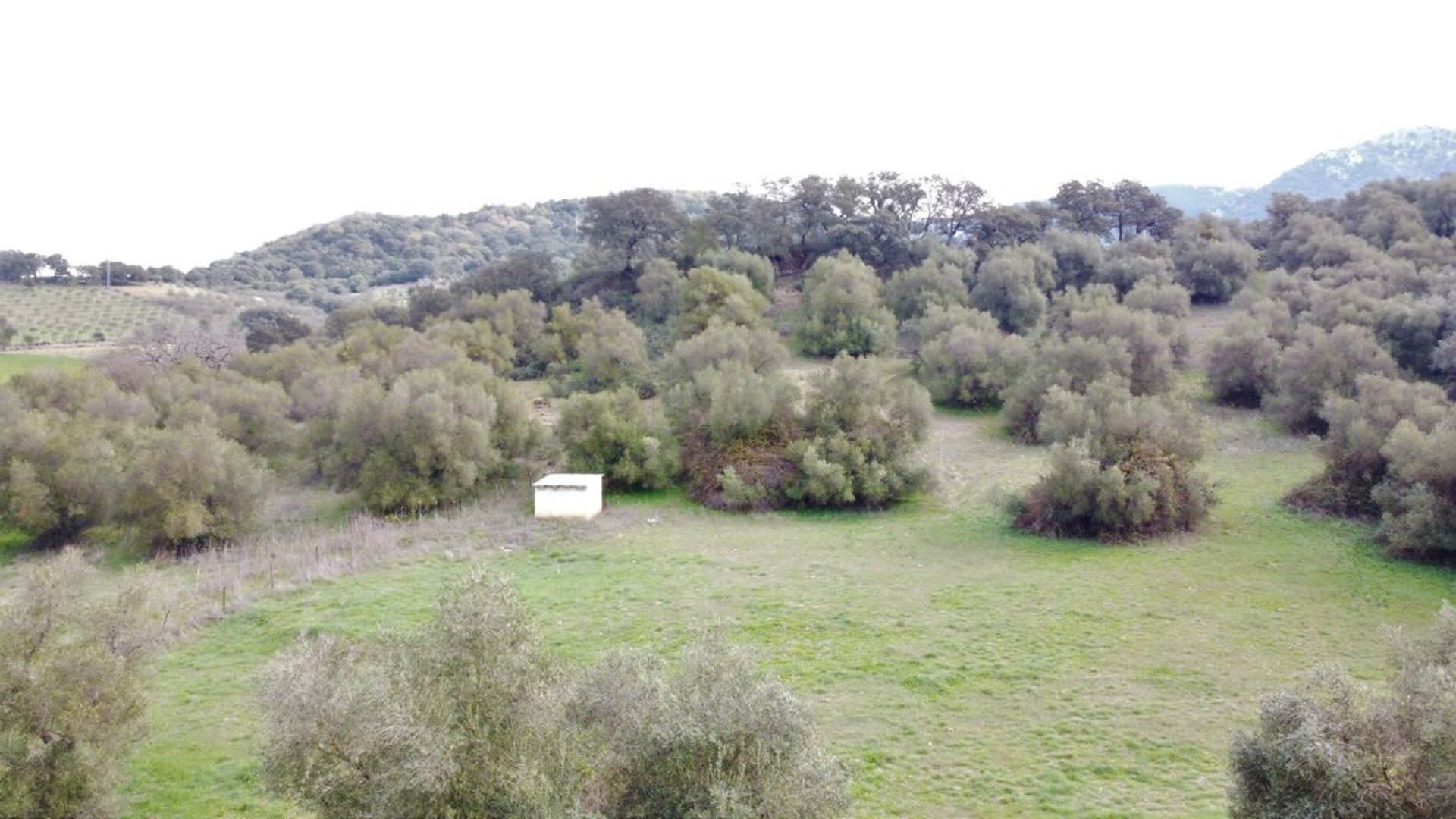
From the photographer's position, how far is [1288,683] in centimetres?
1221

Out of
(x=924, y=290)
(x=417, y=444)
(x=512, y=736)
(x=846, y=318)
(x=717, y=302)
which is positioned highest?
(x=924, y=290)

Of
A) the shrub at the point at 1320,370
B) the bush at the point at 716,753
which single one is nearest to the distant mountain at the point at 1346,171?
the shrub at the point at 1320,370

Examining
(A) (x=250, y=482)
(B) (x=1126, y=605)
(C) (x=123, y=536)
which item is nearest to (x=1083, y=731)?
(B) (x=1126, y=605)

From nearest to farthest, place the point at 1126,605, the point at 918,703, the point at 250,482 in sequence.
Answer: the point at 918,703
the point at 1126,605
the point at 250,482

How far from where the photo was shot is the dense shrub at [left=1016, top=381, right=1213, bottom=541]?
19.4m

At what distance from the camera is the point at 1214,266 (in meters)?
45.3

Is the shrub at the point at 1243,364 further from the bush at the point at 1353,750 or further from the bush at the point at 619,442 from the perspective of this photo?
the bush at the point at 1353,750

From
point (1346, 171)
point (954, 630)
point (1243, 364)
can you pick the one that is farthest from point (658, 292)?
point (1346, 171)

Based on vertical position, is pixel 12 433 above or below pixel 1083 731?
above

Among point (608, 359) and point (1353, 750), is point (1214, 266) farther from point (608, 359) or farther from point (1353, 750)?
point (1353, 750)

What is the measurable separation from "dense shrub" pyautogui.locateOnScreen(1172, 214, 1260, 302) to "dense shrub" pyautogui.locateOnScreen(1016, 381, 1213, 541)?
93.5ft

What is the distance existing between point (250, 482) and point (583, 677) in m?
17.7

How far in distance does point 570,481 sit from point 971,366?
1658cm

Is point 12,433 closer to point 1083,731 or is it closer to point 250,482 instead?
point 250,482
